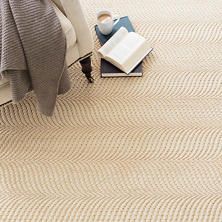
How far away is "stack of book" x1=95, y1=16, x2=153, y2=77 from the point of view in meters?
1.90

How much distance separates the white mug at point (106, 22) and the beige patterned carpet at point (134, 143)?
7.1 inches

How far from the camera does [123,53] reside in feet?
6.25

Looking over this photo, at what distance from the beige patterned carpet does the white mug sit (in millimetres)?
182

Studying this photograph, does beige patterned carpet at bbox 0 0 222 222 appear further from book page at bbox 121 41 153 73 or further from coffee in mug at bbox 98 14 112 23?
coffee in mug at bbox 98 14 112 23

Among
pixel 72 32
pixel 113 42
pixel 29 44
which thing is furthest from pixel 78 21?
pixel 113 42

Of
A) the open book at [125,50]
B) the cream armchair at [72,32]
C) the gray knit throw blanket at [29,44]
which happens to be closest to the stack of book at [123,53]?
the open book at [125,50]

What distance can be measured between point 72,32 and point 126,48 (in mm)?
390

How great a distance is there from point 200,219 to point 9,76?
909 mm

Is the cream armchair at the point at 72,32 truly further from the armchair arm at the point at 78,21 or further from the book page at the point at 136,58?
the book page at the point at 136,58

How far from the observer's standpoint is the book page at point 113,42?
192 centimetres

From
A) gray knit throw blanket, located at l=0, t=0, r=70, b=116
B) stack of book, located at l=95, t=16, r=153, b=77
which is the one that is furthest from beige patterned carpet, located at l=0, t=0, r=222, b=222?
gray knit throw blanket, located at l=0, t=0, r=70, b=116

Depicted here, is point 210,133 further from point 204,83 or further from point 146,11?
point 146,11

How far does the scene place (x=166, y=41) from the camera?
2.03 meters

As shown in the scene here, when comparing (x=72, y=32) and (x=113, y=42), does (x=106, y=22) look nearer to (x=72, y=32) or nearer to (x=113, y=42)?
(x=113, y=42)
